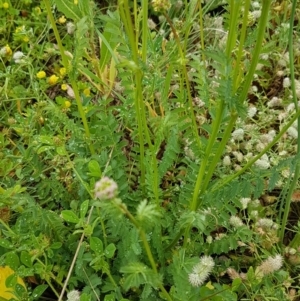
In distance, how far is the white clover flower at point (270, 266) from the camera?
141cm

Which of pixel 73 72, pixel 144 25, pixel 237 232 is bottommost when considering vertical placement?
pixel 237 232

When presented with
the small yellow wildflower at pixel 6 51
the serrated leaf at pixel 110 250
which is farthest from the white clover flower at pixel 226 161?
the small yellow wildflower at pixel 6 51

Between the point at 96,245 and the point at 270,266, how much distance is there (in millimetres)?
475

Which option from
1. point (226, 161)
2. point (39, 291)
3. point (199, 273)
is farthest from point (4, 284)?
point (226, 161)

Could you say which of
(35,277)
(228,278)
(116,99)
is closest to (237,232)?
(228,278)

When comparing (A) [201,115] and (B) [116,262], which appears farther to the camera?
(A) [201,115]

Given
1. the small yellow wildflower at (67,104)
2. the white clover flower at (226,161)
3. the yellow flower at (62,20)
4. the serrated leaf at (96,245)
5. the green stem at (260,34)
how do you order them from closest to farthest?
1. the green stem at (260,34)
2. the serrated leaf at (96,245)
3. the white clover flower at (226,161)
4. the small yellow wildflower at (67,104)
5. the yellow flower at (62,20)

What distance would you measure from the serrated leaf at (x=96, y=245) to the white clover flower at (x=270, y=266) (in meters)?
0.44

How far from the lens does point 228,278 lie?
1540mm

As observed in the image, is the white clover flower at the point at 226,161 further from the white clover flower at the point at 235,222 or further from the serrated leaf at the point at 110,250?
the serrated leaf at the point at 110,250

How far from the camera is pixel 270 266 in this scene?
1.42 meters

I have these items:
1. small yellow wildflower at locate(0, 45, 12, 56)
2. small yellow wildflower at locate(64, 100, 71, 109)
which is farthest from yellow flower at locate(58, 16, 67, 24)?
small yellow wildflower at locate(64, 100, 71, 109)

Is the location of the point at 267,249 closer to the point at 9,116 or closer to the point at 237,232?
the point at 237,232

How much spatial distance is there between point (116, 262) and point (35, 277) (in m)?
0.27
